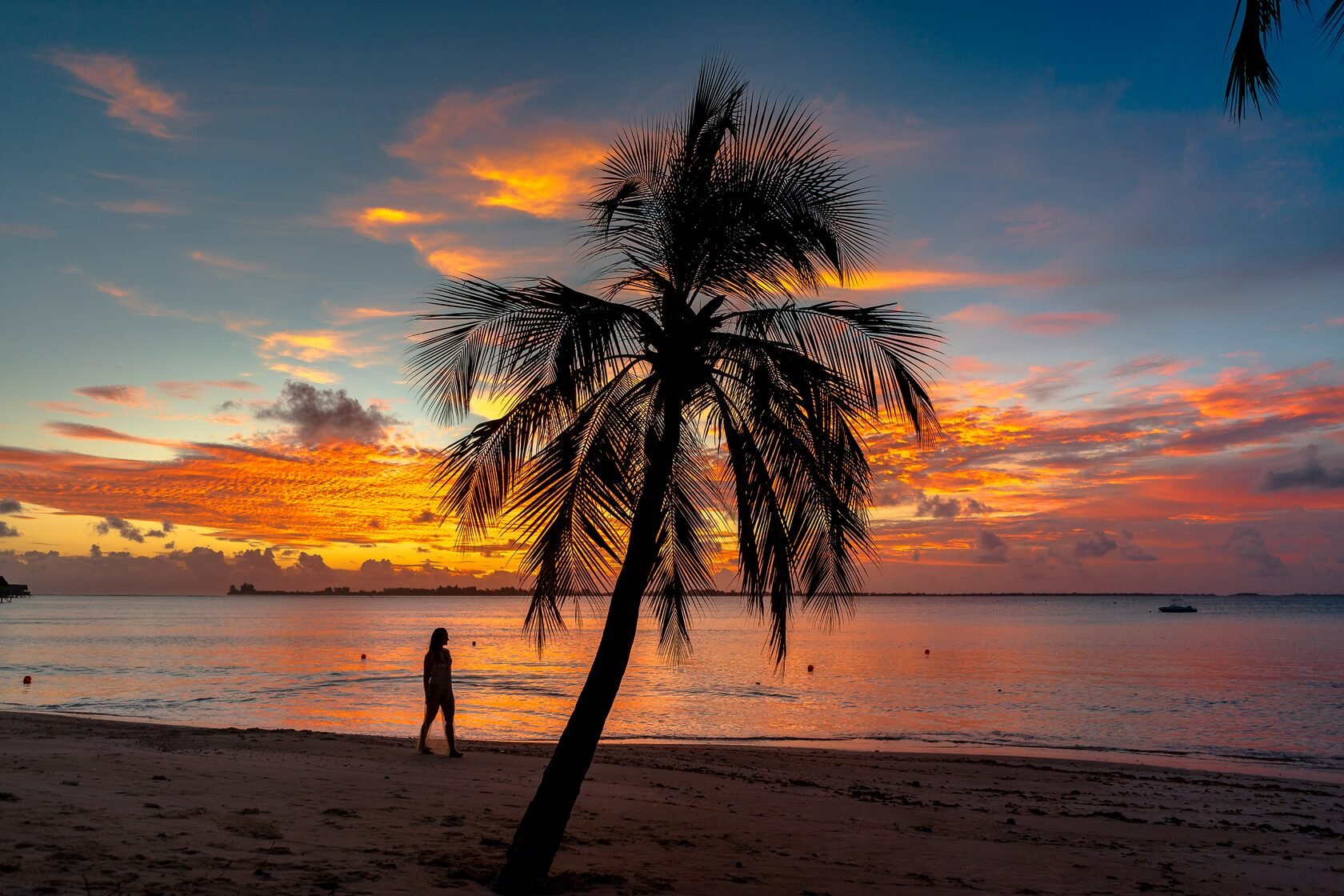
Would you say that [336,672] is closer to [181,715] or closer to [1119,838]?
[181,715]

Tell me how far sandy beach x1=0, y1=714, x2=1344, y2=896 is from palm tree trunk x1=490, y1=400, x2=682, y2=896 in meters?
0.45

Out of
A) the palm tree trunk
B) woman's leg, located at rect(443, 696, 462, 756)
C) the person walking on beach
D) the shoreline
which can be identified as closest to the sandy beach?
woman's leg, located at rect(443, 696, 462, 756)

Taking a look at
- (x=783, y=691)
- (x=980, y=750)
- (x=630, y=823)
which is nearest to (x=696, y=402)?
(x=630, y=823)

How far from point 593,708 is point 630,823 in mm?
3826

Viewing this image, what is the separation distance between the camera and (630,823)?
396 inches

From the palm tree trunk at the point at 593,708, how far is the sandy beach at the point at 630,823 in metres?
0.45

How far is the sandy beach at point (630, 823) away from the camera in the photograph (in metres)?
6.95

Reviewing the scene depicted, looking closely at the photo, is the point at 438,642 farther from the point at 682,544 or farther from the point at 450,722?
the point at 682,544

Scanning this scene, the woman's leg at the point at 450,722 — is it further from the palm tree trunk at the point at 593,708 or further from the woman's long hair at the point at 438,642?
the palm tree trunk at the point at 593,708

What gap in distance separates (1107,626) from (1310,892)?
107 meters

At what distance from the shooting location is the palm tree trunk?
→ 22.0 ft

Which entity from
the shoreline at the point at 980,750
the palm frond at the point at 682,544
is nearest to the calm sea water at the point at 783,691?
the shoreline at the point at 980,750

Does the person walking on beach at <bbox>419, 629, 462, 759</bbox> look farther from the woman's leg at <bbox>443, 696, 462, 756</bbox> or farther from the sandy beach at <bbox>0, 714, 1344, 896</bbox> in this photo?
the sandy beach at <bbox>0, 714, 1344, 896</bbox>

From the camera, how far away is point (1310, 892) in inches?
352
